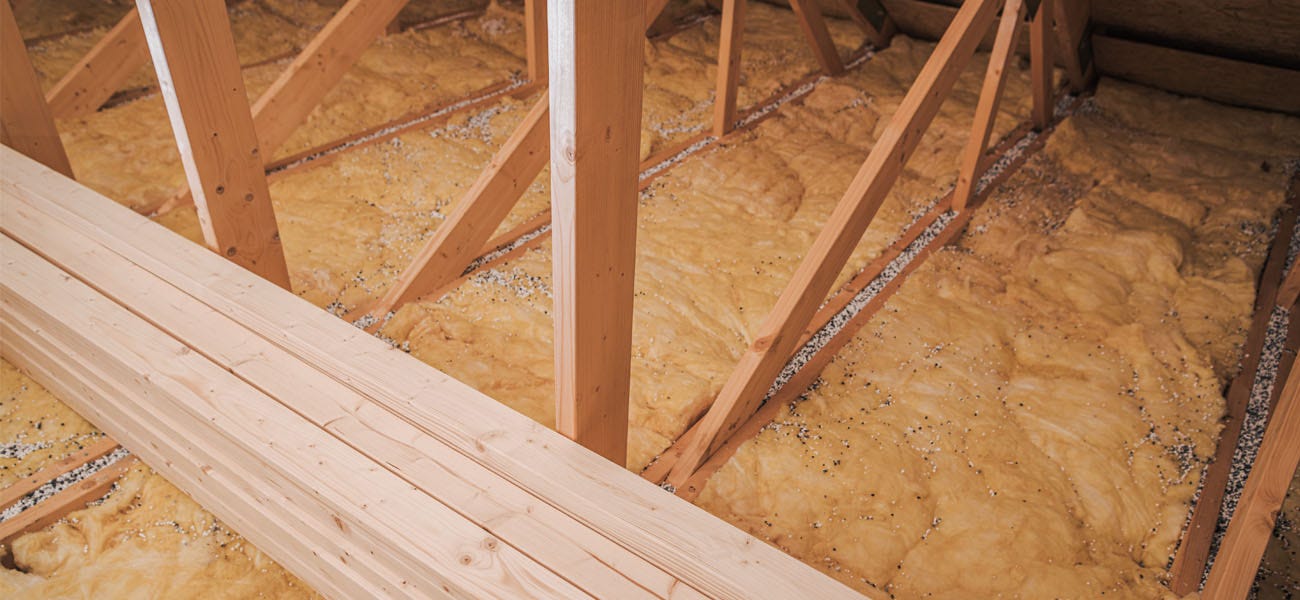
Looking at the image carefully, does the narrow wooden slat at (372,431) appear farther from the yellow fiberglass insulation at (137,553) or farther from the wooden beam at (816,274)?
the wooden beam at (816,274)

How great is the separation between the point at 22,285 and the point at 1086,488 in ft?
8.79

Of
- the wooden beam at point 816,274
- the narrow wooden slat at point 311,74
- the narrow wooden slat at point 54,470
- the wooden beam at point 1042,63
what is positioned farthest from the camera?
the wooden beam at point 1042,63

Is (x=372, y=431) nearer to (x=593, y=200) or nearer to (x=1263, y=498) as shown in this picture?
(x=593, y=200)

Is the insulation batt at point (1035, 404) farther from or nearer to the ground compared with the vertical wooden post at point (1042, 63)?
nearer to the ground

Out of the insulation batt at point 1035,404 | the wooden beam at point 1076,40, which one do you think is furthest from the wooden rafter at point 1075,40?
the insulation batt at point 1035,404

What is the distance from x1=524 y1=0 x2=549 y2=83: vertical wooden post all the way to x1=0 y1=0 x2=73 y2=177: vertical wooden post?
1.96 m

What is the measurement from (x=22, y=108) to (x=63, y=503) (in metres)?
1.18

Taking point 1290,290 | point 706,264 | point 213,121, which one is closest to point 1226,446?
point 1290,290

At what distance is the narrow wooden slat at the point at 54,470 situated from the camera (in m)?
1.87

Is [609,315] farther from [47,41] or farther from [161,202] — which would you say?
[47,41]

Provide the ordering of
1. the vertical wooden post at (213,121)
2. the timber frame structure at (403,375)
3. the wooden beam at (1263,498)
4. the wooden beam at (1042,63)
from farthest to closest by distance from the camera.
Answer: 1. the wooden beam at (1042,63)
2. the vertical wooden post at (213,121)
3. the wooden beam at (1263,498)
4. the timber frame structure at (403,375)

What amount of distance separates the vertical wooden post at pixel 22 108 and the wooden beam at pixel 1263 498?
3.00 m

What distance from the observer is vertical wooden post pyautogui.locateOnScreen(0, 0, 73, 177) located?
2.14 m

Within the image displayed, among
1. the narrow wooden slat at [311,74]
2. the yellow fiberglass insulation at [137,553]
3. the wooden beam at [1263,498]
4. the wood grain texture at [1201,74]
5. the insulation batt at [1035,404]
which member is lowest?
the insulation batt at [1035,404]
